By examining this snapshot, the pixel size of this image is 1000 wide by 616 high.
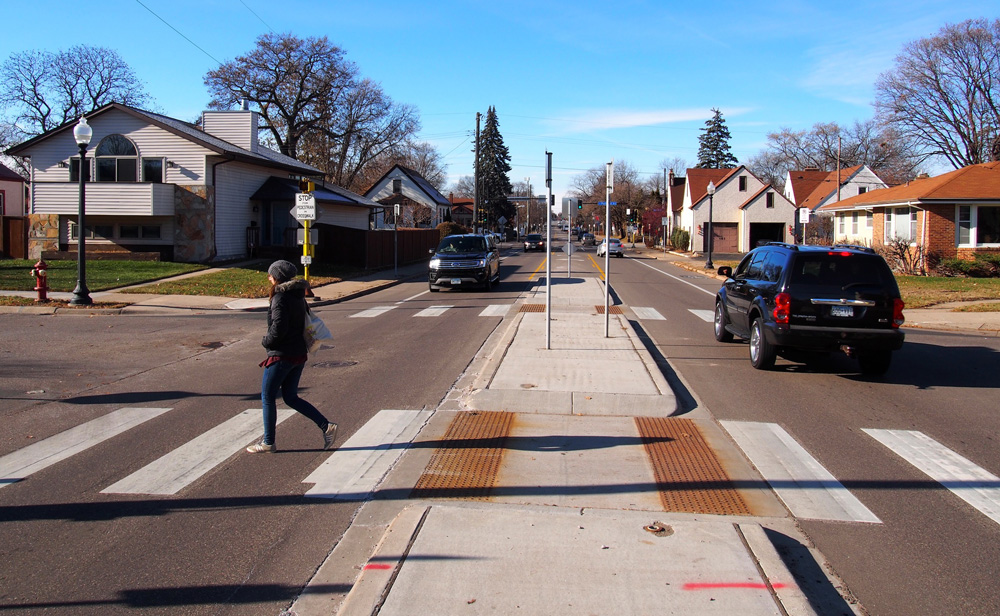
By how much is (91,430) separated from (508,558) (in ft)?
16.6

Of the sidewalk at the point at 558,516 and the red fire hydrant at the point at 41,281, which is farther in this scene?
the red fire hydrant at the point at 41,281

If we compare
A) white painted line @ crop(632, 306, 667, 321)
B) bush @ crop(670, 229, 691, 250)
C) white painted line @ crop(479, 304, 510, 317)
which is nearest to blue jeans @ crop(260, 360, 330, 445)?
white painted line @ crop(479, 304, 510, 317)

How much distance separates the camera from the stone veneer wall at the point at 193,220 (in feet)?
93.6

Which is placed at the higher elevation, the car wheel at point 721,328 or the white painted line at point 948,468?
the car wheel at point 721,328

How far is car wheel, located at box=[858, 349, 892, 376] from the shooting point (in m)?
10.4

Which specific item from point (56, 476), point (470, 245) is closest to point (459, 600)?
point (56, 476)

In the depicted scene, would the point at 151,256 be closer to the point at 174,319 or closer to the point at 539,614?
the point at 174,319

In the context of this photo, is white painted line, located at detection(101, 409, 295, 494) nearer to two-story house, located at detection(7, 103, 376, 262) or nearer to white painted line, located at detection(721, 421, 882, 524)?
white painted line, located at detection(721, 421, 882, 524)

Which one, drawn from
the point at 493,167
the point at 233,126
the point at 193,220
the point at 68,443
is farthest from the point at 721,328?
the point at 493,167

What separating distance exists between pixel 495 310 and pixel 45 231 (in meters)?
20.4

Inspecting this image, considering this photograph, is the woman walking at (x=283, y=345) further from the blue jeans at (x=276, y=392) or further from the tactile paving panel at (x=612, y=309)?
the tactile paving panel at (x=612, y=309)

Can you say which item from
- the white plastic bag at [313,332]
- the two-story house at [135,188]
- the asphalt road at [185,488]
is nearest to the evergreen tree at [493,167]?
the two-story house at [135,188]

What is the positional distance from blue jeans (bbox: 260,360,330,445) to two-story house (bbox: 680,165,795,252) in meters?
56.4

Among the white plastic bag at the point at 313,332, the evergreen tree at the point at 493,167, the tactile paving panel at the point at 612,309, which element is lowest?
the tactile paving panel at the point at 612,309
